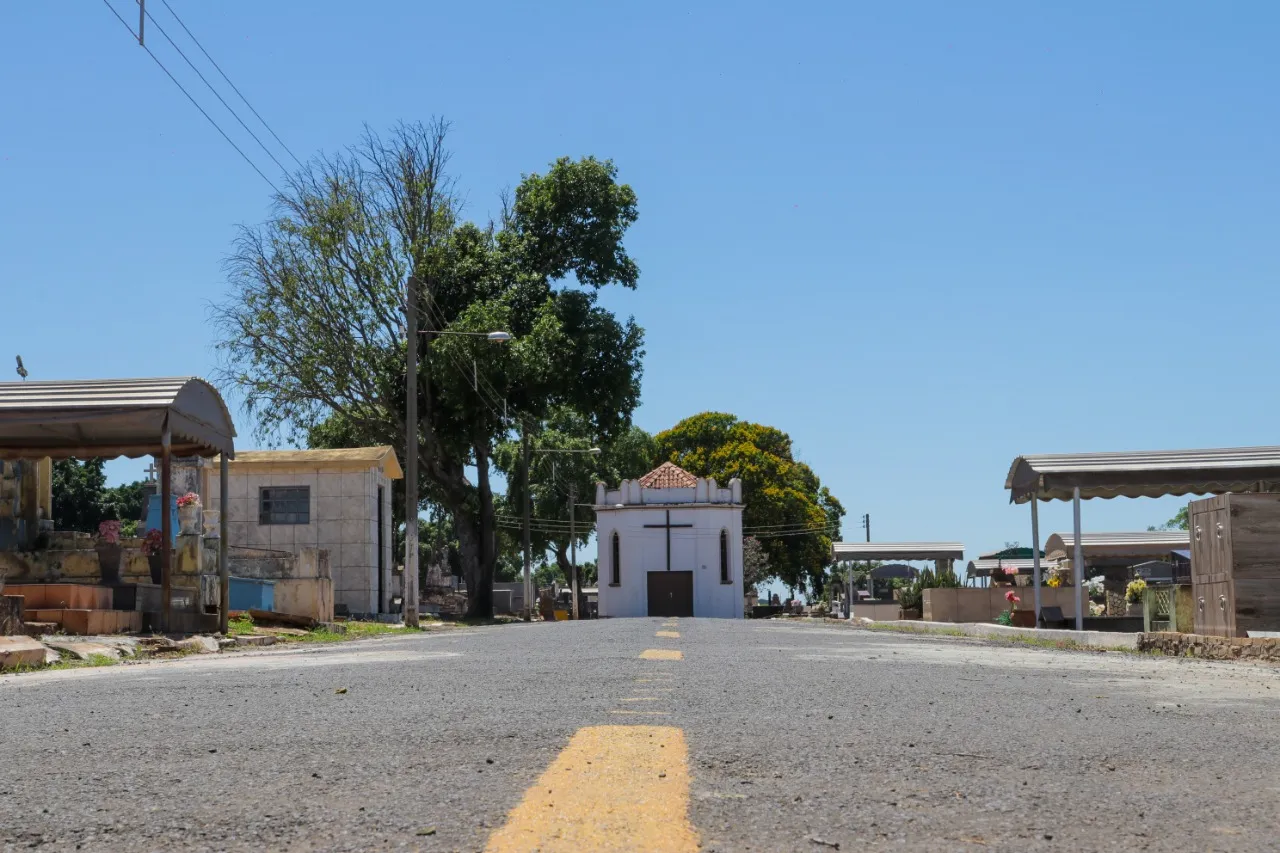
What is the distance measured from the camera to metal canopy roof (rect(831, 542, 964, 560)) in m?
41.4

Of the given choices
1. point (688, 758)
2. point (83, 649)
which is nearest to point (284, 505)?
point (83, 649)

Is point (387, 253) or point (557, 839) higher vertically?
point (387, 253)

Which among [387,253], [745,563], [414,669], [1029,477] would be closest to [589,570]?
[745,563]

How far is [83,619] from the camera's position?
15.0 metres

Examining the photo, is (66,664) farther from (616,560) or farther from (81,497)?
(81,497)

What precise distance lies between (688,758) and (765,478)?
65.7m

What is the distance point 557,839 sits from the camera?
126 inches

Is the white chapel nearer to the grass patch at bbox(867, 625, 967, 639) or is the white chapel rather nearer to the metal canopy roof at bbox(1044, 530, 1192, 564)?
the metal canopy roof at bbox(1044, 530, 1192, 564)

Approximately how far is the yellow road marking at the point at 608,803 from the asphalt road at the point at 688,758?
41 mm

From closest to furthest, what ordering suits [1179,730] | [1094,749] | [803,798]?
[803,798] < [1094,749] < [1179,730]

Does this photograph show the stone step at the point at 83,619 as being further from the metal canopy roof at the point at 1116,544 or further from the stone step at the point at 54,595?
the metal canopy roof at the point at 1116,544

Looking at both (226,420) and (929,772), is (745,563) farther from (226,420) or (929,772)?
(929,772)

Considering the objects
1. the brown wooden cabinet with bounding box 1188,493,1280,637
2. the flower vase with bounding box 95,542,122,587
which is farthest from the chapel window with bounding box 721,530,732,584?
the brown wooden cabinet with bounding box 1188,493,1280,637

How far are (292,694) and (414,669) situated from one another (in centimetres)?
230
